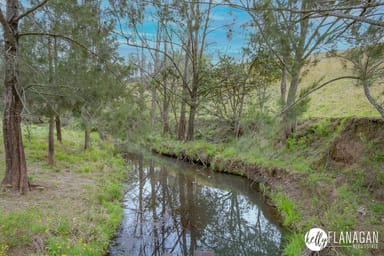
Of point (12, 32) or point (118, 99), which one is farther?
point (118, 99)

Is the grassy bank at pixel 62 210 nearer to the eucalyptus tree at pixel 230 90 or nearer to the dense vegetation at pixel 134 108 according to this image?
the dense vegetation at pixel 134 108

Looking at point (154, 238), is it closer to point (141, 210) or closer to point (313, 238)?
point (141, 210)

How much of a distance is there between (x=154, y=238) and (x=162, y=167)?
6.63m

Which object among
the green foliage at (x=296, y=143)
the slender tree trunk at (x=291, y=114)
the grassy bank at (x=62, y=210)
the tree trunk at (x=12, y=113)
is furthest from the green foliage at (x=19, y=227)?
the green foliage at (x=296, y=143)

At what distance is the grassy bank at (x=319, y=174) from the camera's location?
4675 millimetres

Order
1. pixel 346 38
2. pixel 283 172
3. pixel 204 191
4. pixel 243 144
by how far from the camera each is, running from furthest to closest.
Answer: pixel 243 144
pixel 204 191
pixel 283 172
pixel 346 38

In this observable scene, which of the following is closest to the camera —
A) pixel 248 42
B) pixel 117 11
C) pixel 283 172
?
pixel 117 11

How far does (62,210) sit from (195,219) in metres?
2.91

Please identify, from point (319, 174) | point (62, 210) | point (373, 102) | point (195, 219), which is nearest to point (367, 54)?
point (373, 102)

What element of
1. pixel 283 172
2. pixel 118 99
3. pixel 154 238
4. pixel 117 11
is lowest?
pixel 154 238

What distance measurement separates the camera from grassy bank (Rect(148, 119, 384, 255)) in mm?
4675

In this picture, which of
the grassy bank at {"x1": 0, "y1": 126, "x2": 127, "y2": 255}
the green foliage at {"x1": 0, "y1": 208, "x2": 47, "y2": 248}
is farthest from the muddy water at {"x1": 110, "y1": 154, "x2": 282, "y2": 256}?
the green foliage at {"x1": 0, "y1": 208, "x2": 47, "y2": 248}

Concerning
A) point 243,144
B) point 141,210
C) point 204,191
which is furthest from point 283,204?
point 243,144

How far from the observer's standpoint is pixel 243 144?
10.4 metres
